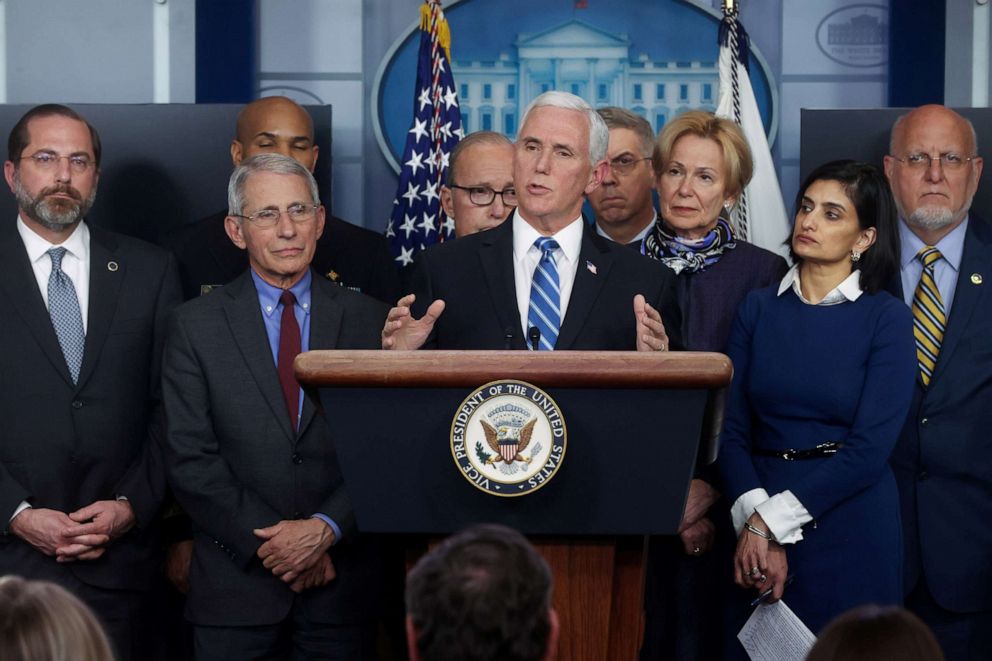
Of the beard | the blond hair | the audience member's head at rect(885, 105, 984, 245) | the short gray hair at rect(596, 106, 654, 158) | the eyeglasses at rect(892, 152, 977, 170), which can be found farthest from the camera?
the short gray hair at rect(596, 106, 654, 158)

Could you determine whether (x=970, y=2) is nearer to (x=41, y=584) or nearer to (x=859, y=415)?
(x=859, y=415)

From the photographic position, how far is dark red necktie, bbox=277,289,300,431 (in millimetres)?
3389

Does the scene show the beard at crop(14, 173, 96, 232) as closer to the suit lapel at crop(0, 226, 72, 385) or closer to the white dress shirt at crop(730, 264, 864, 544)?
the suit lapel at crop(0, 226, 72, 385)

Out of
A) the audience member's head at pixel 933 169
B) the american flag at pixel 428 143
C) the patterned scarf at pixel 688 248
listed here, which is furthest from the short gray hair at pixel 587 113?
the american flag at pixel 428 143

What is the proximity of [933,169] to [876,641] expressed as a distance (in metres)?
2.69

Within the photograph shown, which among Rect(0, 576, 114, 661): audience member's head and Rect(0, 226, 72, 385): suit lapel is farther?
Rect(0, 226, 72, 385): suit lapel

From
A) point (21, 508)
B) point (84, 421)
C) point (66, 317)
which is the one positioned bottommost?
point (21, 508)

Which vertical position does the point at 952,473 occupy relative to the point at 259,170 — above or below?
below

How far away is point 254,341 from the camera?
11.2ft

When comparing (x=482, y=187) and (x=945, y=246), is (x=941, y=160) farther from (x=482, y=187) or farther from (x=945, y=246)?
(x=482, y=187)

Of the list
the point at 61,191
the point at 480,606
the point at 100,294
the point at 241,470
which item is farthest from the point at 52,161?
the point at 480,606

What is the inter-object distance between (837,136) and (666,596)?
1.95 meters

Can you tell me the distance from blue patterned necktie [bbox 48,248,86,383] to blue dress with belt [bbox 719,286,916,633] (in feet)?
5.52

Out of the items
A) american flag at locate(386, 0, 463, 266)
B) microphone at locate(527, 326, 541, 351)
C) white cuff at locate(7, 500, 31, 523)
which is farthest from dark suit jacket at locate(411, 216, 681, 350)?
american flag at locate(386, 0, 463, 266)
